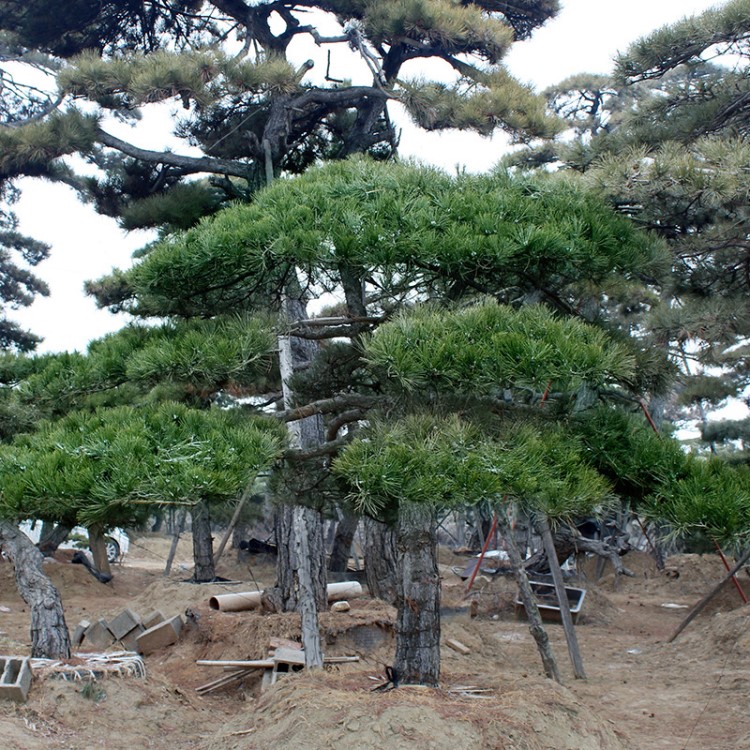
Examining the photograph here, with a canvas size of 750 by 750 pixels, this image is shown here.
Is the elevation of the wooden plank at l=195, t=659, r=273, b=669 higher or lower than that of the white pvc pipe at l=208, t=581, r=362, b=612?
lower

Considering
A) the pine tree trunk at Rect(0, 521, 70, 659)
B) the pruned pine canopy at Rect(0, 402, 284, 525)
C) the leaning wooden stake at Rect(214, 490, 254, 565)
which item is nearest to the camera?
the pruned pine canopy at Rect(0, 402, 284, 525)

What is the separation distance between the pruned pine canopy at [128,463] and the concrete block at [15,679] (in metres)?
2.90

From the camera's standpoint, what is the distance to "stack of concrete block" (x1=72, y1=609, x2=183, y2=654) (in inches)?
330

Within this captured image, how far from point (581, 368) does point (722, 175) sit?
121 inches

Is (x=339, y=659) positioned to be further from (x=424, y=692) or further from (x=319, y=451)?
(x=319, y=451)

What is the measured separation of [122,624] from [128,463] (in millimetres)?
6074

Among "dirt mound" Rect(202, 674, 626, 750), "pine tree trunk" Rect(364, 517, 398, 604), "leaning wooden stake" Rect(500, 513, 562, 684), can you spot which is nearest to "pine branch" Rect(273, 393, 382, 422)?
"dirt mound" Rect(202, 674, 626, 750)

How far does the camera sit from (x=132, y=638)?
28.2 ft

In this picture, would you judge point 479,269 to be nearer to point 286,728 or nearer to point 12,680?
point 286,728

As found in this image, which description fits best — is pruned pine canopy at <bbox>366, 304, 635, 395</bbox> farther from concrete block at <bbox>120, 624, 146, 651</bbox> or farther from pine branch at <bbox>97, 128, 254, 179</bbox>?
pine branch at <bbox>97, 128, 254, 179</bbox>

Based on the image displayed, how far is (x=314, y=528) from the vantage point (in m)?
8.91

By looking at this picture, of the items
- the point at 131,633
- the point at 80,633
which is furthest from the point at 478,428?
the point at 80,633

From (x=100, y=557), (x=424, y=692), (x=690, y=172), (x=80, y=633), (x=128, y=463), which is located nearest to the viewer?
(x=128, y=463)

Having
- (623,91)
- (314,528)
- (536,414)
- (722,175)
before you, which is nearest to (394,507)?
(536,414)
